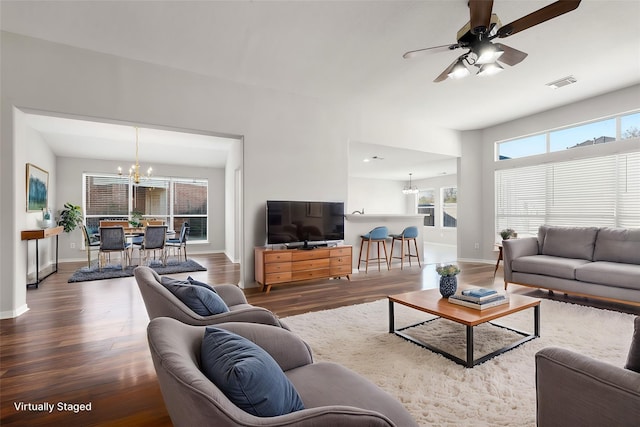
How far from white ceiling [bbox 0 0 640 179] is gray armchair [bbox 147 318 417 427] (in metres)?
2.89

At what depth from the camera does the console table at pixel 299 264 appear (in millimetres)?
4254

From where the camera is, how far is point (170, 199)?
27.2ft

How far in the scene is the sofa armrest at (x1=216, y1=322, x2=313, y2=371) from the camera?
1.37 metres

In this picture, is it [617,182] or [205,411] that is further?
[617,182]

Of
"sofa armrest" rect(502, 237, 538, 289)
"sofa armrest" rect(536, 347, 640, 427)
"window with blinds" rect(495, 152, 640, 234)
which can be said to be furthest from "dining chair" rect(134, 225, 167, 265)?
"window with blinds" rect(495, 152, 640, 234)

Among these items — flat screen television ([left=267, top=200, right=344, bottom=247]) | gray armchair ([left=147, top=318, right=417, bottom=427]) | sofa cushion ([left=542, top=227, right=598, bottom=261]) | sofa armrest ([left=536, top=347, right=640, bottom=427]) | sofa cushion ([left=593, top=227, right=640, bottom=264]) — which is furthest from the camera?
flat screen television ([left=267, top=200, right=344, bottom=247])

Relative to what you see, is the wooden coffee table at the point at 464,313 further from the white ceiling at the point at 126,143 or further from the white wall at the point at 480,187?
the white ceiling at the point at 126,143

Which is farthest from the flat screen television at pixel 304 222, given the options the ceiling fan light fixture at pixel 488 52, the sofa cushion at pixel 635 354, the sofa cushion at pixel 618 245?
the sofa cushion at pixel 635 354

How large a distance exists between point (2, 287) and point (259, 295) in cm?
273

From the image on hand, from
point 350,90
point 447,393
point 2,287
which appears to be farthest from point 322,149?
point 2,287

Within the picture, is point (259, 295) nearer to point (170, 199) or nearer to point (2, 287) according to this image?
point (2, 287)

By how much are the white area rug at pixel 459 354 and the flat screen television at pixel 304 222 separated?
1.55 meters

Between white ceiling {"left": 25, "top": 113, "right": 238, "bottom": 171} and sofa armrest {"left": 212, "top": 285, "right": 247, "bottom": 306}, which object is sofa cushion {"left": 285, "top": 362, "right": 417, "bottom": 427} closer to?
sofa armrest {"left": 212, "top": 285, "right": 247, "bottom": 306}

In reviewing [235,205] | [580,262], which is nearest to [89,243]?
[235,205]
